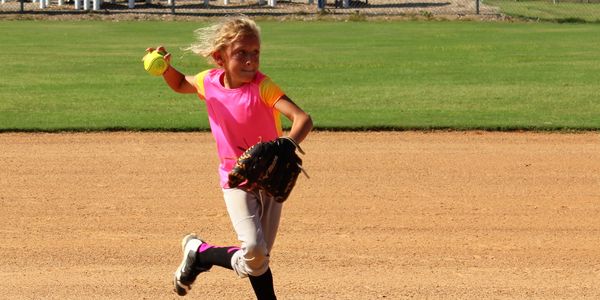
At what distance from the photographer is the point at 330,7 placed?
123 ft

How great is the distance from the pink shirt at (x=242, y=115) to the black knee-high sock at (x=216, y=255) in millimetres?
443

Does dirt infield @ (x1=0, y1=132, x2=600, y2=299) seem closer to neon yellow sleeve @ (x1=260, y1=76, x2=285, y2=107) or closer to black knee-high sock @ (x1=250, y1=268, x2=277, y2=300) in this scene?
black knee-high sock @ (x1=250, y1=268, x2=277, y2=300)

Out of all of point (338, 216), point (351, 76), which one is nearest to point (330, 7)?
point (351, 76)

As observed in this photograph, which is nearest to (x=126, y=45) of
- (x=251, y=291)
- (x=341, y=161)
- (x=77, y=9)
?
(x=77, y=9)

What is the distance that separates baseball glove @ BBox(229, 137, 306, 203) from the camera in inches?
227

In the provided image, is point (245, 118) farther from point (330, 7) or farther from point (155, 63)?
point (330, 7)

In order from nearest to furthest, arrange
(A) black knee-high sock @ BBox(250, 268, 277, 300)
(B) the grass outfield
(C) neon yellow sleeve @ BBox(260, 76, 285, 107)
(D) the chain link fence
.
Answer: (C) neon yellow sleeve @ BBox(260, 76, 285, 107)
(A) black knee-high sock @ BBox(250, 268, 277, 300)
(B) the grass outfield
(D) the chain link fence

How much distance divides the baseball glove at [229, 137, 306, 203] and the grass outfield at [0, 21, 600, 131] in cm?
797

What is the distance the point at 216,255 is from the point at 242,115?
2.98ft

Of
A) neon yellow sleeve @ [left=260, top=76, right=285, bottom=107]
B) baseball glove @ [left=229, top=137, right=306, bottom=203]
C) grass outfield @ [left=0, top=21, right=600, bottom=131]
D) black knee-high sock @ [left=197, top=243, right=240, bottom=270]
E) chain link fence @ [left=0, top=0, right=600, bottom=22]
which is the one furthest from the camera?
chain link fence @ [left=0, top=0, right=600, bottom=22]

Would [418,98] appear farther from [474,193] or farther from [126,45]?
[126,45]

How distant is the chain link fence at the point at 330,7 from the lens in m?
33.5

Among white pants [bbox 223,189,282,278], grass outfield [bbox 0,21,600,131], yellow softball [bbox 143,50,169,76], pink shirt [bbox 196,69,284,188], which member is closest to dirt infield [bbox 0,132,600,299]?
white pants [bbox 223,189,282,278]

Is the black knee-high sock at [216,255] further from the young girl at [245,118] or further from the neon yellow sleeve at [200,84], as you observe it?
the neon yellow sleeve at [200,84]
